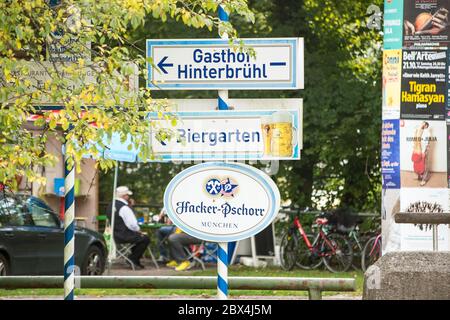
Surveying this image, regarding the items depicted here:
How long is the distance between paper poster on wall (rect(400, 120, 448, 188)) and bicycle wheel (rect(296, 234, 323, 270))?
6.24 meters

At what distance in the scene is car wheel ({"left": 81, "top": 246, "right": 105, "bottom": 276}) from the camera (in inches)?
845

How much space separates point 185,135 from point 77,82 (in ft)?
3.12

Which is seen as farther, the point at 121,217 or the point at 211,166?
the point at 121,217

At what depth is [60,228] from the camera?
2062 centimetres

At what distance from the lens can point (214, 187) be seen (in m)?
9.07

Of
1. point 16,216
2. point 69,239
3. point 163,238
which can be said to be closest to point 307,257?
point 163,238

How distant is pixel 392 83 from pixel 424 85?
1.67 ft

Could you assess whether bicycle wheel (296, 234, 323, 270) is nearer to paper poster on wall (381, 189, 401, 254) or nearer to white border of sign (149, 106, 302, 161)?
paper poster on wall (381, 189, 401, 254)

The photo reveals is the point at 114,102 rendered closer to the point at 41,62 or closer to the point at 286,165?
the point at 41,62

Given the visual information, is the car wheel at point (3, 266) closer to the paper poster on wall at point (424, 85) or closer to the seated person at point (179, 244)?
the seated person at point (179, 244)

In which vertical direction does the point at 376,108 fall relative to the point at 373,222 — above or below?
above

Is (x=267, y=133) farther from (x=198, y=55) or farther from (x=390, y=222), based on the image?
(x=390, y=222)

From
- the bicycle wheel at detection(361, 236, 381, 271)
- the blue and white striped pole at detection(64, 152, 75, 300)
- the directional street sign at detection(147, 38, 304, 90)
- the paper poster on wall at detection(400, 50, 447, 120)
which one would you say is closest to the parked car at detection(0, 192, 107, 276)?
the bicycle wheel at detection(361, 236, 381, 271)

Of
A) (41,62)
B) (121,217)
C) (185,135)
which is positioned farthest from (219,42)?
(121,217)
